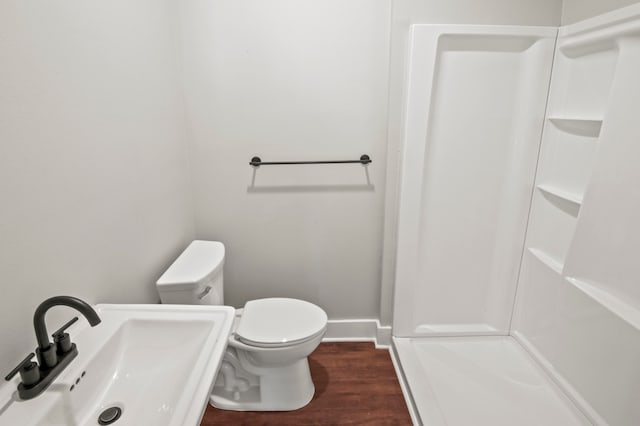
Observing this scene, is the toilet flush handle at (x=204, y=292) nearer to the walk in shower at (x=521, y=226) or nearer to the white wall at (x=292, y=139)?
the white wall at (x=292, y=139)

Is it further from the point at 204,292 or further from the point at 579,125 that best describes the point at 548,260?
the point at 204,292

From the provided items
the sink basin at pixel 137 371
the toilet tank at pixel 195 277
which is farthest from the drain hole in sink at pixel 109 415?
the toilet tank at pixel 195 277

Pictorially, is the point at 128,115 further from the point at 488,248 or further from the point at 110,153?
the point at 488,248

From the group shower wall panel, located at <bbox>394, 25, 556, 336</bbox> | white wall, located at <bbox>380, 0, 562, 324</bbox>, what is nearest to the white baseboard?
shower wall panel, located at <bbox>394, 25, 556, 336</bbox>

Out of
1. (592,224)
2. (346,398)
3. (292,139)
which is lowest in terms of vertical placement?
(346,398)

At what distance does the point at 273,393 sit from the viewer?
180 cm

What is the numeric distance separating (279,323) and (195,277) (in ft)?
1.46

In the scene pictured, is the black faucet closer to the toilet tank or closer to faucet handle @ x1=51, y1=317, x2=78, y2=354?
faucet handle @ x1=51, y1=317, x2=78, y2=354

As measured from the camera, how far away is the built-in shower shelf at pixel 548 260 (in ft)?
5.81

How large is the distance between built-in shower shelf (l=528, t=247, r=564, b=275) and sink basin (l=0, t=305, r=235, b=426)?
1524 millimetres

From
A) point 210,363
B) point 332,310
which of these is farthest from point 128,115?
point 332,310

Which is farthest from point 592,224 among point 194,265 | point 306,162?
point 194,265

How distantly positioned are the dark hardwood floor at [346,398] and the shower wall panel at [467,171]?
0.27m

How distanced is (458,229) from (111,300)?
5.47ft
